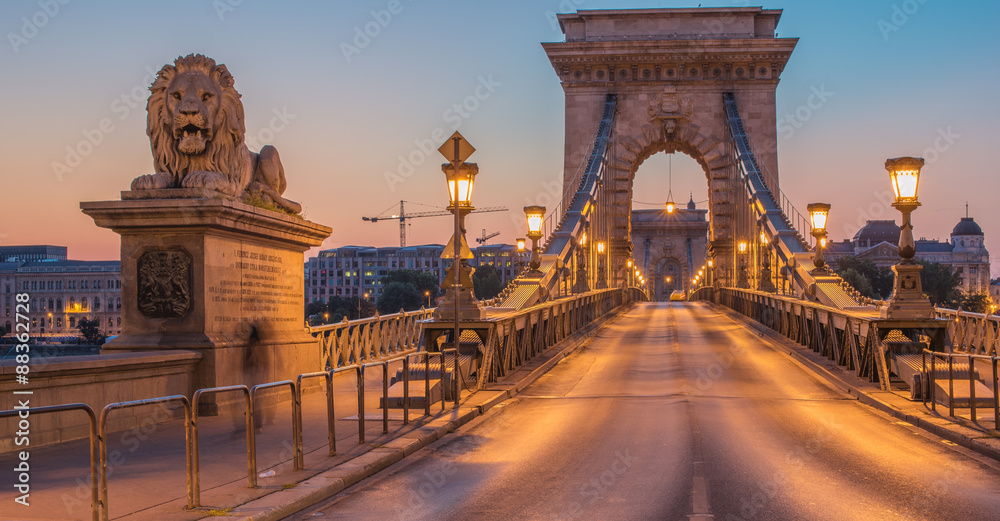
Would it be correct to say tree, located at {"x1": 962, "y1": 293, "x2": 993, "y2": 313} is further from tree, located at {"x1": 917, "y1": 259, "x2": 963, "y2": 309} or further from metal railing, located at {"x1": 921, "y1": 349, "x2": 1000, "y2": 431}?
metal railing, located at {"x1": 921, "y1": 349, "x2": 1000, "y2": 431}

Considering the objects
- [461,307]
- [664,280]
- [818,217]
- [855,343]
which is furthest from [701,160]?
[664,280]

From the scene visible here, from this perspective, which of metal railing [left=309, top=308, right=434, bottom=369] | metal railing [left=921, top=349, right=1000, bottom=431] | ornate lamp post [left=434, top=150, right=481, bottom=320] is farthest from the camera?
metal railing [left=309, top=308, right=434, bottom=369]

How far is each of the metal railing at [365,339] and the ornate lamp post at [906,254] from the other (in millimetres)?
7947

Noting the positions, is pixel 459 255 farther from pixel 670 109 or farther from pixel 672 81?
pixel 672 81

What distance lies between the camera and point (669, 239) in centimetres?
13012

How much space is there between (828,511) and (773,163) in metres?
53.5

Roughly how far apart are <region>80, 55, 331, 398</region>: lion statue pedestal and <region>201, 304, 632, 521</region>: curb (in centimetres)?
279

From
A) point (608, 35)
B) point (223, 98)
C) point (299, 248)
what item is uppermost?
point (608, 35)

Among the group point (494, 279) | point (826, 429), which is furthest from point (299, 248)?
point (494, 279)

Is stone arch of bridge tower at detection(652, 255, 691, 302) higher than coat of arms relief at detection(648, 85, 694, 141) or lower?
lower

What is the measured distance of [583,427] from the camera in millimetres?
11594

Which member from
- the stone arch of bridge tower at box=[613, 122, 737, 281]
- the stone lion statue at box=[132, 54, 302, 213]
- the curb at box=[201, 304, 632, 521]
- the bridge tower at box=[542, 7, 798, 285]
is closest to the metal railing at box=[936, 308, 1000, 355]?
the curb at box=[201, 304, 632, 521]

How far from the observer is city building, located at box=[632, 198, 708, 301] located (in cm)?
12900

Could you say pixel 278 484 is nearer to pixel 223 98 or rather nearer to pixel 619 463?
pixel 619 463
